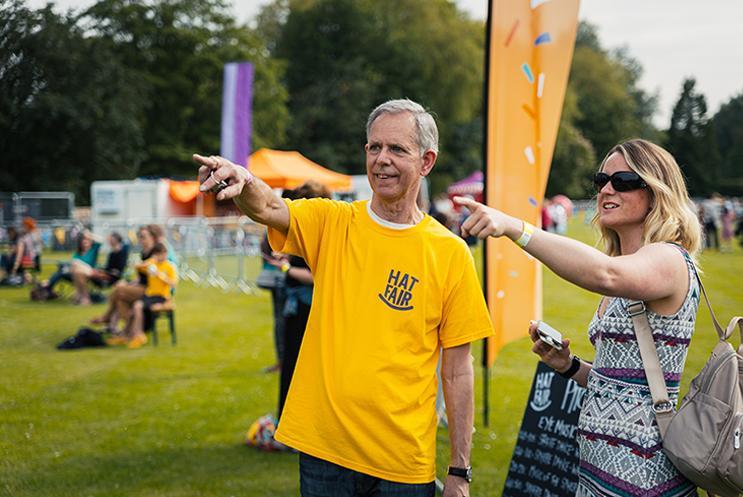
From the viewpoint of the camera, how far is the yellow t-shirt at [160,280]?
9766 mm

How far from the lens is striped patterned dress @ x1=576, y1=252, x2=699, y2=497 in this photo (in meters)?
2.14

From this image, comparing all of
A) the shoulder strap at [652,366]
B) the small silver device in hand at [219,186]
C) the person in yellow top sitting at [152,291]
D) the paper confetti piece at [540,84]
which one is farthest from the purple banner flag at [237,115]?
the shoulder strap at [652,366]

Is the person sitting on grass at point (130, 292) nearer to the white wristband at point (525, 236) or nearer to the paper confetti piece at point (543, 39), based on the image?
the paper confetti piece at point (543, 39)

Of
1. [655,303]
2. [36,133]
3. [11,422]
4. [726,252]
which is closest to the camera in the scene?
[655,303]

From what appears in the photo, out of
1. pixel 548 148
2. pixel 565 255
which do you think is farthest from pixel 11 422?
pixel 565 255

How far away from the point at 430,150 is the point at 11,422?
4800 millimetres

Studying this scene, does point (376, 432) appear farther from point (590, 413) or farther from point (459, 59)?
point (459, 59)

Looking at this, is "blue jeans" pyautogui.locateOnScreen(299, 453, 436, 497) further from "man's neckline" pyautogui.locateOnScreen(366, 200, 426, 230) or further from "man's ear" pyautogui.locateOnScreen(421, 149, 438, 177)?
"man's ear" pyautogui.locateOnScreen(421, 149, 438, 177)

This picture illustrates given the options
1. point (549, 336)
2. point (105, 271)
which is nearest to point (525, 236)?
point (549, 336)

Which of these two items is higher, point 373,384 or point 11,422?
point 373,384

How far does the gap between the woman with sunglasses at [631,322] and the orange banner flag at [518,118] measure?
2281 mm

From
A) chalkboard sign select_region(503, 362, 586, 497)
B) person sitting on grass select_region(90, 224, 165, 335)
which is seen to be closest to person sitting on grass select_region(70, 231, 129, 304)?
person sitting on grass select_region(90, 224, 165, 335)

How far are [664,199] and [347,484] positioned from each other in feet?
4.68

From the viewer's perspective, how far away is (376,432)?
234 centimetres
